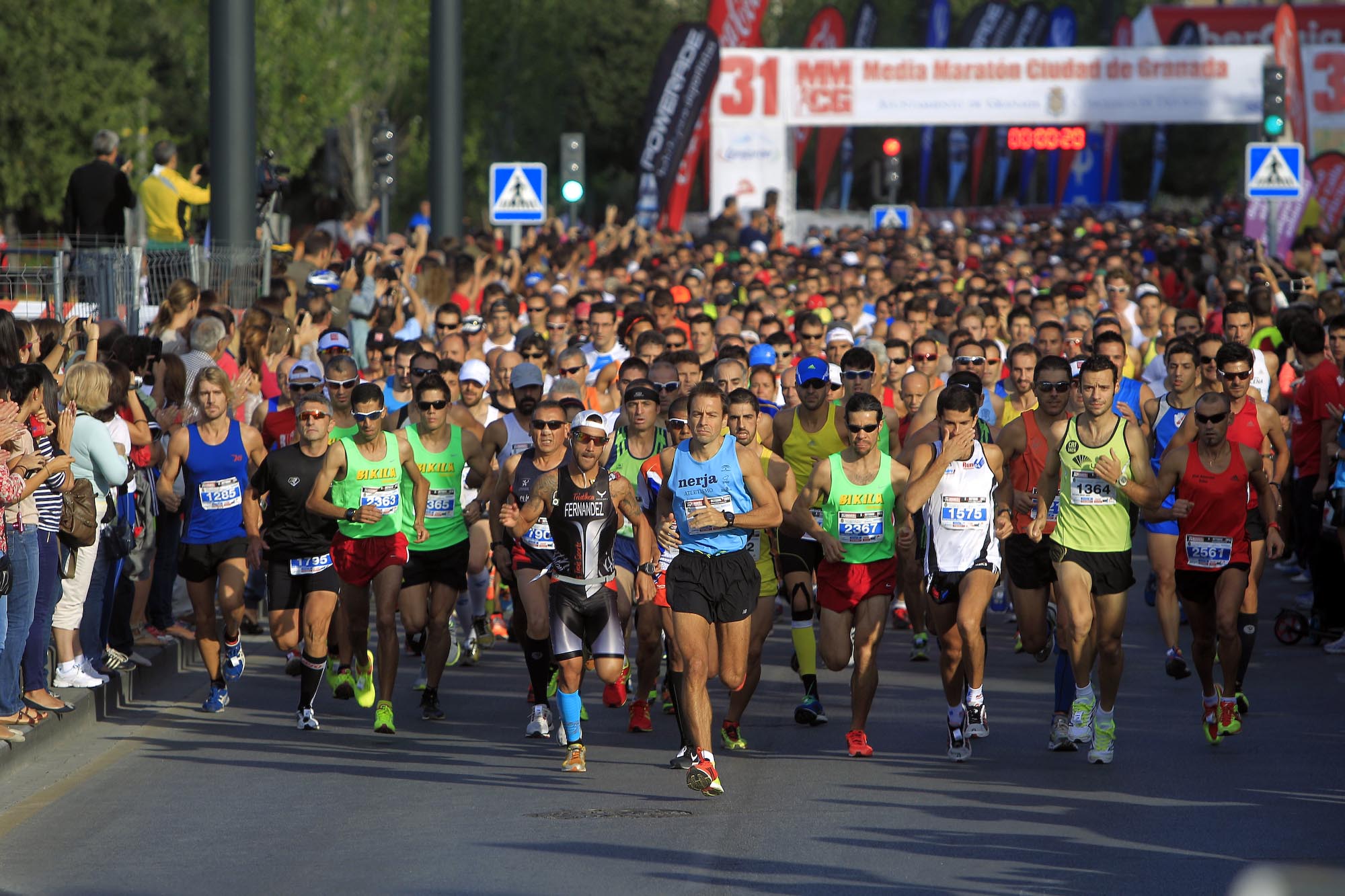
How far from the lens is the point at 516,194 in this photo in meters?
24.2

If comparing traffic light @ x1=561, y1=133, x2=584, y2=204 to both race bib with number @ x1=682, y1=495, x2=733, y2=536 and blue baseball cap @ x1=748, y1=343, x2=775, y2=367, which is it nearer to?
blue baseball cap @ x1=748, y1=343, x2=775, y2=367

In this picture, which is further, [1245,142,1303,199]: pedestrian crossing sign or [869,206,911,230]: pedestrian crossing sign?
[869,206,911,230]: pedestrian crossing sign

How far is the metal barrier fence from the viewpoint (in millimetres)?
13648

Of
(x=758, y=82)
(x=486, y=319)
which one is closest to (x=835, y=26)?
(x=758, y=82)

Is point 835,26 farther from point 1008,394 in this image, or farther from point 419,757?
point 419,757

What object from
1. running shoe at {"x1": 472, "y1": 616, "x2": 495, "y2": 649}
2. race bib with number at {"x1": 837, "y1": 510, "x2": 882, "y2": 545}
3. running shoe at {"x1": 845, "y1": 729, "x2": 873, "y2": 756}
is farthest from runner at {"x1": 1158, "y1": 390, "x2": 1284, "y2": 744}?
running shoe at {"x1": 472, "y1": 616, "x2": 495, "y2": 649}

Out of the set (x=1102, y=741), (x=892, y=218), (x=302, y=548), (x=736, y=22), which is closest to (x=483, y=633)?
(x=302, y=548)

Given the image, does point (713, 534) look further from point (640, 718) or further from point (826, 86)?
point (826, 86)

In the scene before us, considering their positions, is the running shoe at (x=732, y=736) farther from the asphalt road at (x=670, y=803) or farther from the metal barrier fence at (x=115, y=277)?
the metal barrier fence at (x=115, y=277)

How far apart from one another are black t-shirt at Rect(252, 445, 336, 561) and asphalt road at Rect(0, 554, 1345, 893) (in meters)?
0.93

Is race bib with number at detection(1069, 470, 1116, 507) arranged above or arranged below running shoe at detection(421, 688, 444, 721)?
above

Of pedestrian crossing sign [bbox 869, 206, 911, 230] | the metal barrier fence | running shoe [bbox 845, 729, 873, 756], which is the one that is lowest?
running shoe [bbox 845, 729, 873, 756]

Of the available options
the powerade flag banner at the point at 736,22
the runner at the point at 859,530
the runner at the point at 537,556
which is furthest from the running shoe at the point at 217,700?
the powerade flag banner at the point at 736,22

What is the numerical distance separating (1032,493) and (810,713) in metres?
1.61
